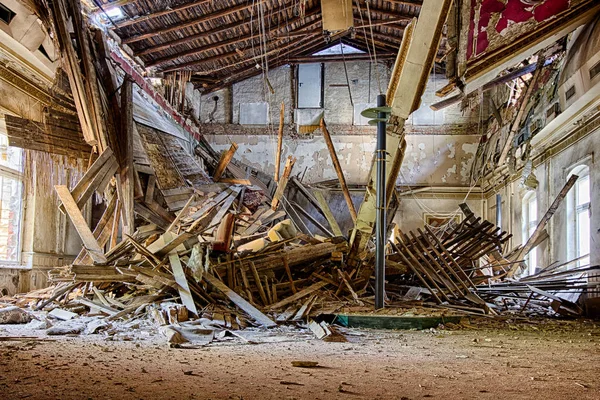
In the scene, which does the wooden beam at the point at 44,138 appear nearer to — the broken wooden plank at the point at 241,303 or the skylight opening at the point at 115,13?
the broken wooden plank at the point at 241,303

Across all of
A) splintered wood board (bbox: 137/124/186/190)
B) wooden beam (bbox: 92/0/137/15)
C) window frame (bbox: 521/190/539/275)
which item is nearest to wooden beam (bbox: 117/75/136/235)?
splintered wood board (bbox: 137/124/186/190)

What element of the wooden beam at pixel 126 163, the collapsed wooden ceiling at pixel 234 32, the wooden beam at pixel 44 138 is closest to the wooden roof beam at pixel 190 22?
the collapsed wooden ceiling at pixel 234 32

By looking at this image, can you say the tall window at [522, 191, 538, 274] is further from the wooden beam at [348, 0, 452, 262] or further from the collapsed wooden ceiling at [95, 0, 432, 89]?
the wooden beam at [348, 0, 452, 262]

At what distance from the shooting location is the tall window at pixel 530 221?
1242cm

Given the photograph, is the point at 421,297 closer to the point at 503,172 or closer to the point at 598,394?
the point at 598,394

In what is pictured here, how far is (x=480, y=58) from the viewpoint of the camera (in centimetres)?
840

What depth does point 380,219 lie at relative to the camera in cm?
705

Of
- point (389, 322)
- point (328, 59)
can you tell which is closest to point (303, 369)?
point (389, 322)

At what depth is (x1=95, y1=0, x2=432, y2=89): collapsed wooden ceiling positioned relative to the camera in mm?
13233

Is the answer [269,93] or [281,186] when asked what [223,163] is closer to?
[281,186]

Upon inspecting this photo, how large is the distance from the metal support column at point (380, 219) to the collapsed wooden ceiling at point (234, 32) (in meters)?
5.44

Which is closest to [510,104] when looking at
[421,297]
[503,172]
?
[503,172]

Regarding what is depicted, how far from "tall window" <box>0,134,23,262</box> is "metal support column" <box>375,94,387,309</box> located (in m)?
7.05

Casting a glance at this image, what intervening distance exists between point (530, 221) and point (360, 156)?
691 centimetres
